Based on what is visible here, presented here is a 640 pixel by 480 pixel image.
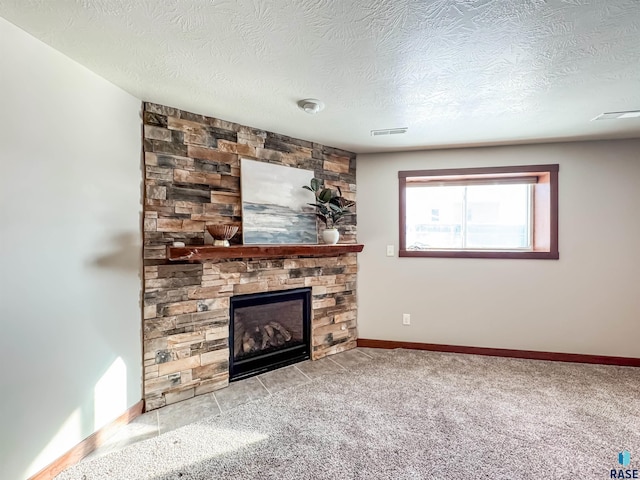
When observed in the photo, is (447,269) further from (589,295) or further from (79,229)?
(79,229)

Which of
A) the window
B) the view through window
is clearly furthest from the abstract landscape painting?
the view through window

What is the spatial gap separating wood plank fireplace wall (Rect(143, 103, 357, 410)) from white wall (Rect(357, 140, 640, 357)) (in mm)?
1130

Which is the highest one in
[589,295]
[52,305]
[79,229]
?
[79,229]

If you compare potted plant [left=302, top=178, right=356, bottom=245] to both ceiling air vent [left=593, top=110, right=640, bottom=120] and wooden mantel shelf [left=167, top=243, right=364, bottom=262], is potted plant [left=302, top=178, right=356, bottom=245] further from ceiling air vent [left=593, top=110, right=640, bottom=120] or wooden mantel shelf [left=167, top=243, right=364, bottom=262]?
ceiling air vent [left=593, top=110, right=640, bottom=120]

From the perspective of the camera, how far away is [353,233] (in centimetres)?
376

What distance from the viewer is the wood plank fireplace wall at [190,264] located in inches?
94.2

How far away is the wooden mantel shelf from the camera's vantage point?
229 centimetres

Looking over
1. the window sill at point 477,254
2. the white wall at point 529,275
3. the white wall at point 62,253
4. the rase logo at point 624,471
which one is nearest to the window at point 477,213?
the window sill at point 477,254

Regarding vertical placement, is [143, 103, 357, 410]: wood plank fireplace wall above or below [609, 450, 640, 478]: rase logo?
above

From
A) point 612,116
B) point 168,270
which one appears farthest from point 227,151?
point 612,116

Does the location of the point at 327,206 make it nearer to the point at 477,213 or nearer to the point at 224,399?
the point at 477,213

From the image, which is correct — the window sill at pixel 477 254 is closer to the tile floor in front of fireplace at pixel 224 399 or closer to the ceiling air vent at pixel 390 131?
the tile floor in front of fireplace at pixel 224 399

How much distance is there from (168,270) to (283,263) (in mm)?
Answer: 1061

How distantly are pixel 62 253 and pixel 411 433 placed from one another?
7.84ft
